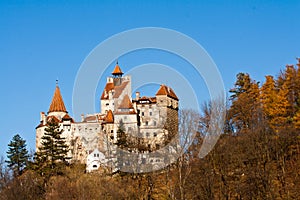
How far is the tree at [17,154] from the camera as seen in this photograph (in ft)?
219

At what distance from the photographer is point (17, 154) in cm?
6812

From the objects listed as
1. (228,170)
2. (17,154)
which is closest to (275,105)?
(228,170)

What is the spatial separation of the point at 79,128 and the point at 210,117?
39592mm

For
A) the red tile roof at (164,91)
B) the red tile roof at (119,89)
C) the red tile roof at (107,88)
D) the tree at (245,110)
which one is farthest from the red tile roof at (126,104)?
the tree at (245,110)

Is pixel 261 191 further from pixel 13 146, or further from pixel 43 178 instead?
pixel 13 146

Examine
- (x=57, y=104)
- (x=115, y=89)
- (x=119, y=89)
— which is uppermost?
(x=115, y=89)

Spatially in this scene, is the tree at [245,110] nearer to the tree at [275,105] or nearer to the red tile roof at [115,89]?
the tree at [275,105]

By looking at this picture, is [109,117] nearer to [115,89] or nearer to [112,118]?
[112,118]

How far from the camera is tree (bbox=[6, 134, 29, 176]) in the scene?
219ft

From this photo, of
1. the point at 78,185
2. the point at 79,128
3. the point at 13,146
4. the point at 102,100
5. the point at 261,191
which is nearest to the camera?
the point at 261,191

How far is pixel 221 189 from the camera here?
4012 centimetres

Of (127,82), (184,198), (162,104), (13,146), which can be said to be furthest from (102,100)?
(184,198)

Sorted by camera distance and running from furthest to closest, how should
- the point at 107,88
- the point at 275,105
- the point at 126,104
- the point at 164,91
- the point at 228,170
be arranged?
the point at 107,88
the point at 164,91
the point at 126,104
the point at 275,105
the point at 228,170

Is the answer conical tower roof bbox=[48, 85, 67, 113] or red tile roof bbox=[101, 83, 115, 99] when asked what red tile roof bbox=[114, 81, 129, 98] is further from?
conical tower roof bbox=[48, 85, 67, 113]
